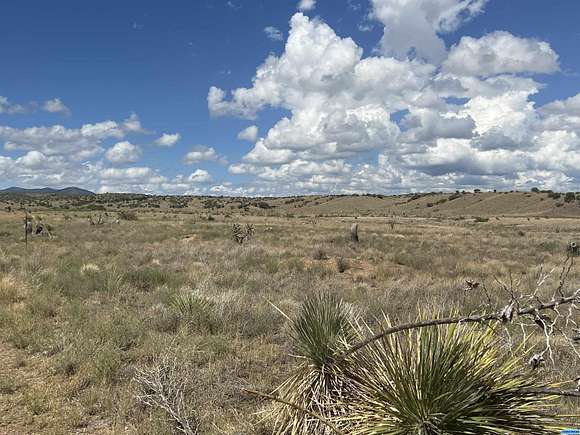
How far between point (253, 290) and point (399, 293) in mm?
3910

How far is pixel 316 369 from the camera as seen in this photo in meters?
4.14

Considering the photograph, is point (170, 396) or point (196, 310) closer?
point (170, 396)

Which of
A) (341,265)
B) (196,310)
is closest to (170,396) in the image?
(196,310)

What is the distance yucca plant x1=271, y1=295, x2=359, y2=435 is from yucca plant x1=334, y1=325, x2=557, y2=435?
596 mm

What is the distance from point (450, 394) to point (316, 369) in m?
1.49

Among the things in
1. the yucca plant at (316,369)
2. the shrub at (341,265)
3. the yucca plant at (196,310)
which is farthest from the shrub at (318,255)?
the yucca plant at (316,369)

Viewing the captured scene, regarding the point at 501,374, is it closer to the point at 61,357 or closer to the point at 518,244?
the point at 61,357

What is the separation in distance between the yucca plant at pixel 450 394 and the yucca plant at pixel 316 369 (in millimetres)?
596

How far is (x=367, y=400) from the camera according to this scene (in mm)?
3305

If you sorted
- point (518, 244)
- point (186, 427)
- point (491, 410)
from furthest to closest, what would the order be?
point (518, 244) → point (186, 427) → point (491, 410)

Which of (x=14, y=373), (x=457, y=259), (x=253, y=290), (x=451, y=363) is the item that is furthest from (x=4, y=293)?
(x=457, y=259)

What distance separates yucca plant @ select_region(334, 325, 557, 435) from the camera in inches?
114

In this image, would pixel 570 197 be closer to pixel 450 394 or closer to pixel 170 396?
pixel 170 396

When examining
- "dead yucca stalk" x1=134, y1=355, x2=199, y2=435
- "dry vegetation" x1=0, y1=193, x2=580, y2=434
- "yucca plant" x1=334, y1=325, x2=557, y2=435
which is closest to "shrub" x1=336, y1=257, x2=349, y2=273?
"dry vegetation" x1=0, y1=193, x2=580, y2=434
